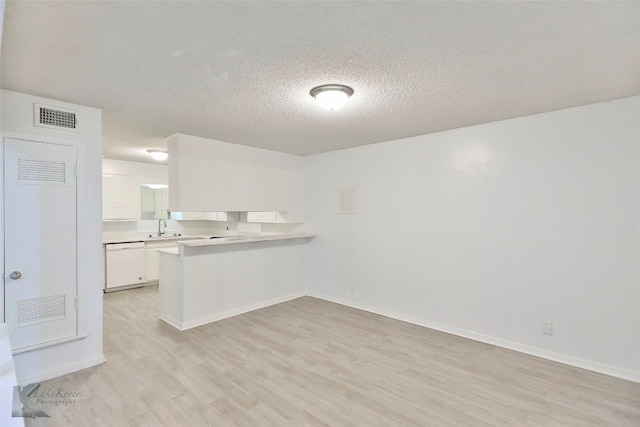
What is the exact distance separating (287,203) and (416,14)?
4.12m

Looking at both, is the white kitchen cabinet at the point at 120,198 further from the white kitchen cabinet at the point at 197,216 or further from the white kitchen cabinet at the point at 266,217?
the white kitchen cabinet at the point at 266,217

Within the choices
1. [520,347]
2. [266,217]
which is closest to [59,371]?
[266,217]

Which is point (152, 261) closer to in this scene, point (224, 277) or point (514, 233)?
point (224, 277)

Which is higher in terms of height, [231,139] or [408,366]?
[231,139]

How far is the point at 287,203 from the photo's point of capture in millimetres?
5543

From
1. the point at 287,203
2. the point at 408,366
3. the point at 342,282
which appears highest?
the point at 287,203

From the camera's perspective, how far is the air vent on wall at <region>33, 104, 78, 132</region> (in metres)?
2.76

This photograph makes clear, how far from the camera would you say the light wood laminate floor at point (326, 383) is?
2.32 metres

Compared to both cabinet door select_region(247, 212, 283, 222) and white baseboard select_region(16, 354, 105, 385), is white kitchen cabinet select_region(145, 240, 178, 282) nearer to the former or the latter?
cabinet door select_region(247, 212, 283, 222)

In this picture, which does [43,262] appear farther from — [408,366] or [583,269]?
[583,269]

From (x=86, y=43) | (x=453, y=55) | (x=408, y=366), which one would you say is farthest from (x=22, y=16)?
(x=408, y=366)

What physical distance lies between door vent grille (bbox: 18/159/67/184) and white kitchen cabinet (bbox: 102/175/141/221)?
3.37m

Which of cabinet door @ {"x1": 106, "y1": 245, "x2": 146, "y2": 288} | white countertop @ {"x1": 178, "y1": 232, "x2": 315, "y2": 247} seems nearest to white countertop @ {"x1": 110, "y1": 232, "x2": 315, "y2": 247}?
white countertop @ {"x1": 178, "y1": 232, "x2": 315, "y2": 247}

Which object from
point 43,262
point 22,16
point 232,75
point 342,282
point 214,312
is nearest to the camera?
point 22,16
